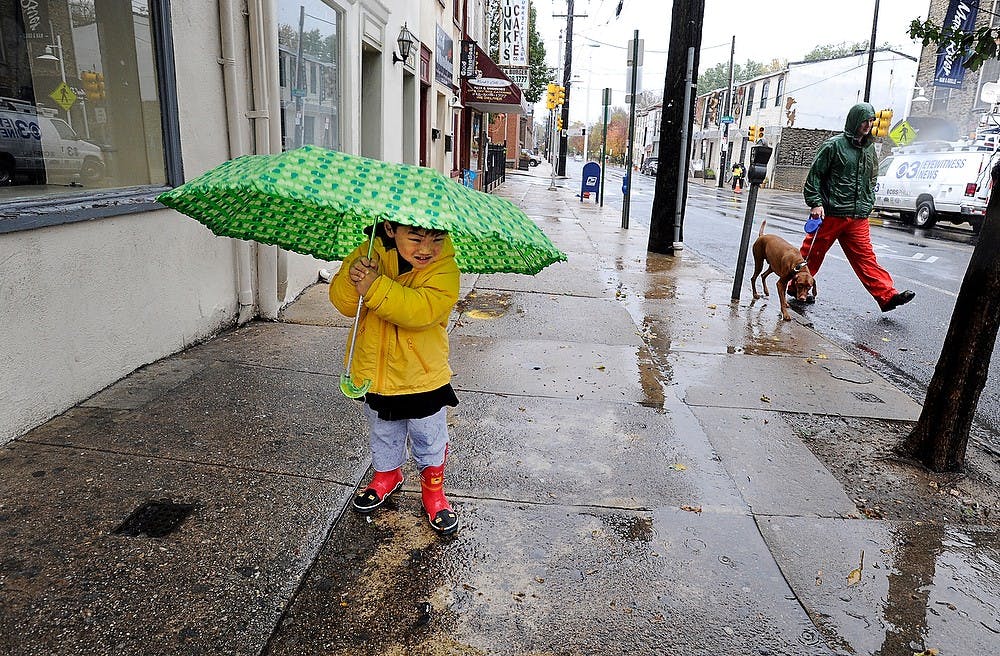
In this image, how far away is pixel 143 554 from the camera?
2555mm

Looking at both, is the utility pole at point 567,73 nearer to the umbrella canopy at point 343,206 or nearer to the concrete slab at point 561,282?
the concrete slab at point 561,282

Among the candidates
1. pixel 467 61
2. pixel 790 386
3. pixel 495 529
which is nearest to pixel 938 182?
pixel 467 61

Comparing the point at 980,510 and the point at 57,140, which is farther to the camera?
the point at 57,140

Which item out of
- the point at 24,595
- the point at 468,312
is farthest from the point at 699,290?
the point at 24,595

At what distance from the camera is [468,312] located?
22.1 feet

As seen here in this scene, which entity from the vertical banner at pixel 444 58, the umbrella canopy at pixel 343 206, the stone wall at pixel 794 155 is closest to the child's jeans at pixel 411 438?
the umbrella canopy at pixel 343 206

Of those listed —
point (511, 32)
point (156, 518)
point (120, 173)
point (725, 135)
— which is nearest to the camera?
point (156, 518)

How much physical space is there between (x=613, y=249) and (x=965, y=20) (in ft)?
54.2

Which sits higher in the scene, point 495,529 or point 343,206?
point 343,206

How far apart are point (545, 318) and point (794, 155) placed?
139 feet

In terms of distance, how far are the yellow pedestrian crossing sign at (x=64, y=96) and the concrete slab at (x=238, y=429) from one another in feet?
6.07

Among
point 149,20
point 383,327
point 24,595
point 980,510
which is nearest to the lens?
point 24,595

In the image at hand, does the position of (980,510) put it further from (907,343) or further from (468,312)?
(468,312)

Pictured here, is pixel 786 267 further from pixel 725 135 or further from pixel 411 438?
pixel 725 135
